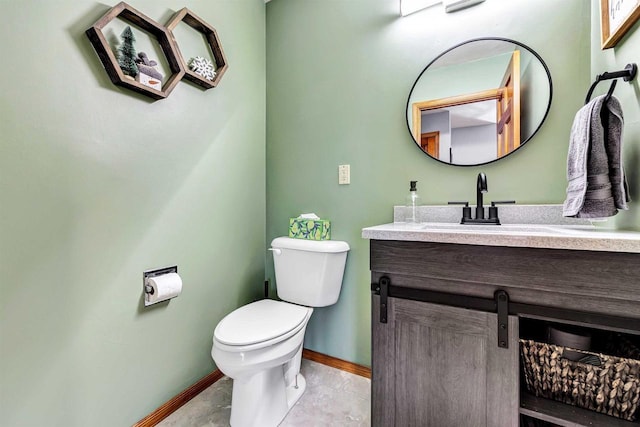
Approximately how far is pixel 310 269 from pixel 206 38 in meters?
1.38

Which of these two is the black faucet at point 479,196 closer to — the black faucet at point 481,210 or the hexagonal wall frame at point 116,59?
the black faucet at point 481,210

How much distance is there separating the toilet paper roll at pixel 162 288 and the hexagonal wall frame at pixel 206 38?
976 mm

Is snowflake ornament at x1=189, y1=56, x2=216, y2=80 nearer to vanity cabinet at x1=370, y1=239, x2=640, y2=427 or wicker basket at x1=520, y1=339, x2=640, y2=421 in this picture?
vanity cabinet at x1=370, y1=239, x2=640, y2=427

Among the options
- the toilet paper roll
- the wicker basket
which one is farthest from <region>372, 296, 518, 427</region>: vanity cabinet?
the toilet paper roll

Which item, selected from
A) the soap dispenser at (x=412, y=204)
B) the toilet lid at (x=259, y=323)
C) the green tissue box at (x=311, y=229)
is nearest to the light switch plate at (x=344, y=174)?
the green tissue box at (x=311, y=229)

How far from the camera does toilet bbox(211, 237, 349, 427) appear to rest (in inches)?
43.1

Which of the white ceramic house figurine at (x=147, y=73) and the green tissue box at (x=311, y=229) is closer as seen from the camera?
the white ceramic house figurine at (x=147, y=73)

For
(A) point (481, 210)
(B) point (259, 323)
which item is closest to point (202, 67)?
→ (B) point (259, 323)

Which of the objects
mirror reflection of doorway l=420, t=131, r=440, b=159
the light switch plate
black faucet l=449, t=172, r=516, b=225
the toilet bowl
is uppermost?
mirror reflection of doorway l=420, t=131, r=440, b=159

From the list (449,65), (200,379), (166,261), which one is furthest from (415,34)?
(200,379)

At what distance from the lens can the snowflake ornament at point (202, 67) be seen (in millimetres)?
1361

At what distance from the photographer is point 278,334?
3.75ft

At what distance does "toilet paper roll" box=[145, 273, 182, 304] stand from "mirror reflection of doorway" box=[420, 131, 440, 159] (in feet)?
4.51

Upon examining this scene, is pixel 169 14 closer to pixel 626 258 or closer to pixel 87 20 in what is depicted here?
pixel 87 20
